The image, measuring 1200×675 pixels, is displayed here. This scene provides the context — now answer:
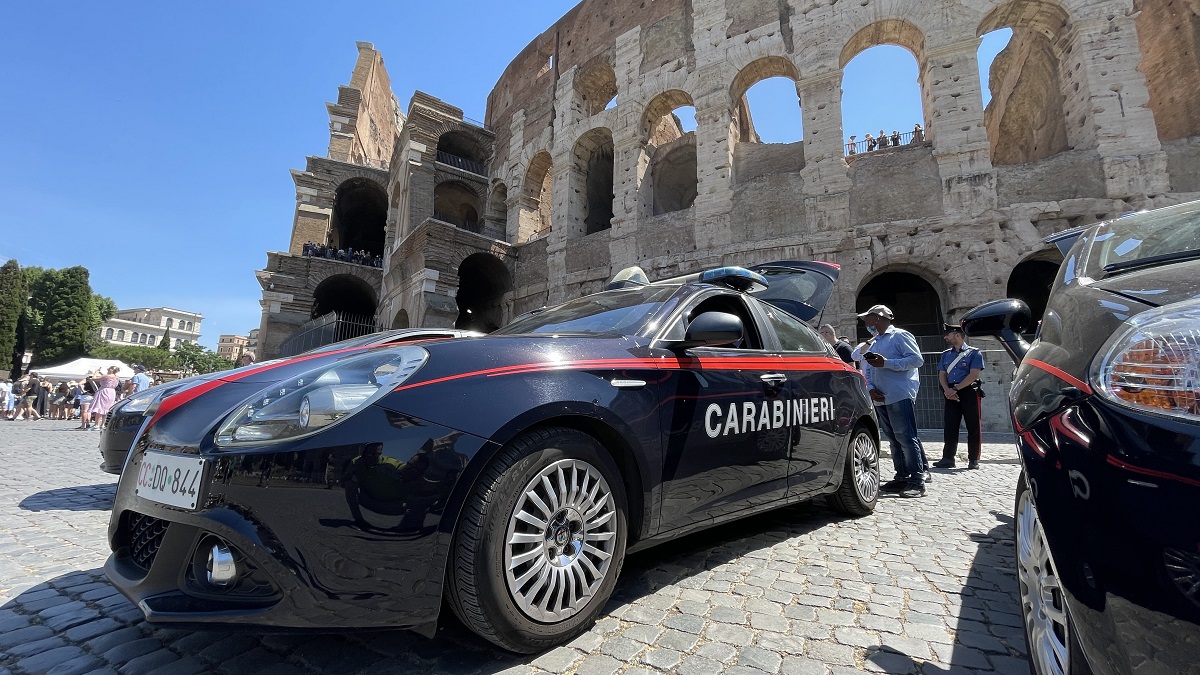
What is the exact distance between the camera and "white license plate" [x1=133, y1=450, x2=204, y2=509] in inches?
59.7

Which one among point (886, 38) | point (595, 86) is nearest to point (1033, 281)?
point (886, 38)

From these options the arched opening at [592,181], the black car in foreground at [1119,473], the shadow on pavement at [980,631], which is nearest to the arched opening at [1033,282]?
the arched opening at [592,181]

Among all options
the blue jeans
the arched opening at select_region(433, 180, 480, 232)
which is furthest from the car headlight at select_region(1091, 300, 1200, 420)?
the arched opening at select_region(433, 180, 480, 232)

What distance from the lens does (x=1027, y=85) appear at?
1548cm

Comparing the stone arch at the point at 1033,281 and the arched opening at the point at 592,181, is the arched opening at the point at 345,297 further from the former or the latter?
the stone arch at the point at 1033,281

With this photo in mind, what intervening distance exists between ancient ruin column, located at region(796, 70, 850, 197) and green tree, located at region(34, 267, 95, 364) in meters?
60.9

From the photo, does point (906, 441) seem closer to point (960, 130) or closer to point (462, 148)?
point (960, 130)

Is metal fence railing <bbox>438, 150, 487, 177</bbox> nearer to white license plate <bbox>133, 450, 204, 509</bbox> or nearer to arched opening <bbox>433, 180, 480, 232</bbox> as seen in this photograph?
arched opening <bbox>433, 180, 480, 232</bbox>

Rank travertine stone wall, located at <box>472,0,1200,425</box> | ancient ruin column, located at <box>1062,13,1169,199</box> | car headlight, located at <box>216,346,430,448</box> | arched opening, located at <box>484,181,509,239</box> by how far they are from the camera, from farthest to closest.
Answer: arched opening, located at <box>484,181,509,239</box>
travertine stone wall, located at <box>472,0,1200,425</box>
ancient ruin column, located at <box>1062,13,1169,199</box>
car headlight, located at <box>216,346,430,448</box>

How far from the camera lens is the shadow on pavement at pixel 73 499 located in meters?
4.05

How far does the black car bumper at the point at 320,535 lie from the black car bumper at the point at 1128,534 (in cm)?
155

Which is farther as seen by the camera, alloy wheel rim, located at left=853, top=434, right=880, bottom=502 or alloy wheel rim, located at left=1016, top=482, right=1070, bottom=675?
alloy wheel rim, located at left=853, top=434, right=880, bottom=502

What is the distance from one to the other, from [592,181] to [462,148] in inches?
330

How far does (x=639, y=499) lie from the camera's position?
216cm
